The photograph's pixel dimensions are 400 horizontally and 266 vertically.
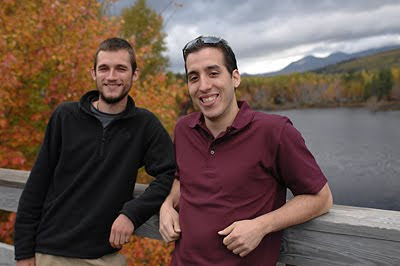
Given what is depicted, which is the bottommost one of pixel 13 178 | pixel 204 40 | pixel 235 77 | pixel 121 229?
pixel 121 229

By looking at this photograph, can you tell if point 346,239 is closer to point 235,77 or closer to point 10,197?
point 235,77

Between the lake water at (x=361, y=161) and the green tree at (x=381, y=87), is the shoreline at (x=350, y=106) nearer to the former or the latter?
the green tree at (x=381, y=87)

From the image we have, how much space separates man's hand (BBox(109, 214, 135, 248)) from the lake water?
74.0 feet

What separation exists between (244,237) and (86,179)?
1.08m

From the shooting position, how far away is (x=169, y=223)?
202 centimetres

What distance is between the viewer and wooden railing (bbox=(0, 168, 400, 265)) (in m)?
1.61

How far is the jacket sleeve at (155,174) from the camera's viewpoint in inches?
85.6

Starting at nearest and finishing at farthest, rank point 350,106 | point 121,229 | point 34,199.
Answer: point 121,229
point 34,199
point 350,106

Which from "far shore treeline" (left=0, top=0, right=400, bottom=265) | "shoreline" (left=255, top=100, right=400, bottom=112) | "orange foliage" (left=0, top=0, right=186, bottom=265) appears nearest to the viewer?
"far shore treeline" (left=0, top=0, right=400, bottom=265)

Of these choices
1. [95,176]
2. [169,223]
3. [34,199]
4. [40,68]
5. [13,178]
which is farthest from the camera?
[40,68]

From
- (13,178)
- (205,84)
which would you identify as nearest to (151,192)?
(205,84)

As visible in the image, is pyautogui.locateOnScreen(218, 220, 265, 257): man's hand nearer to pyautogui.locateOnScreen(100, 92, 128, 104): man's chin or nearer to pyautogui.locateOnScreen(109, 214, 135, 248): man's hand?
pyautogui.locateOnScreen(109, 214, 135, 248): man's hand

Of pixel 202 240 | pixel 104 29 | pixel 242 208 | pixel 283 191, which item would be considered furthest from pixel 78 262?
pixel 104 29

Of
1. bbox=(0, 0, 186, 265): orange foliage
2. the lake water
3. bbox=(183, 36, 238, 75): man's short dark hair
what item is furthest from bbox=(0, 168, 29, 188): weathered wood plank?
the lake water
